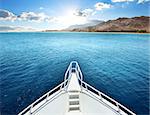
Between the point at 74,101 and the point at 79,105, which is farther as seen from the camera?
the point at 74,101

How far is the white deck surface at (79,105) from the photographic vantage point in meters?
6.82

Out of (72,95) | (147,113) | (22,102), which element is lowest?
(147,113)

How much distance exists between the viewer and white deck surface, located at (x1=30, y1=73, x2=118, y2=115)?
269 inches

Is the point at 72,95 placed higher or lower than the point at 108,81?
higher

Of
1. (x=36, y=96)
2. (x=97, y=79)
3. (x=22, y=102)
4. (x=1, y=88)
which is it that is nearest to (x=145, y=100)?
(x=97, y=79)

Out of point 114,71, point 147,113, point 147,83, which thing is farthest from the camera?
point 114,71

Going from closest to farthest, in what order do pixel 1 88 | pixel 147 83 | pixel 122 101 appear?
pixel 122 101, pixel 1 88, pixel 147 83

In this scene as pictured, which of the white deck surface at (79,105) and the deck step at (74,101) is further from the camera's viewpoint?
the deck step at (74,101)

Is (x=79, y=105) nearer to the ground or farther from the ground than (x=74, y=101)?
nearer to the ground

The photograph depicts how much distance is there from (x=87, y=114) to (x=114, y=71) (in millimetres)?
11283

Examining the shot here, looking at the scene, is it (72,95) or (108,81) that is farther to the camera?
(108,81)

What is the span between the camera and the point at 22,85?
13.1 m

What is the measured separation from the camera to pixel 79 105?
718cm

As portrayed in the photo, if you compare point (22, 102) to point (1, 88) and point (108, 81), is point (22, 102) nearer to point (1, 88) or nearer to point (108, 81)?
point (1, 88)
